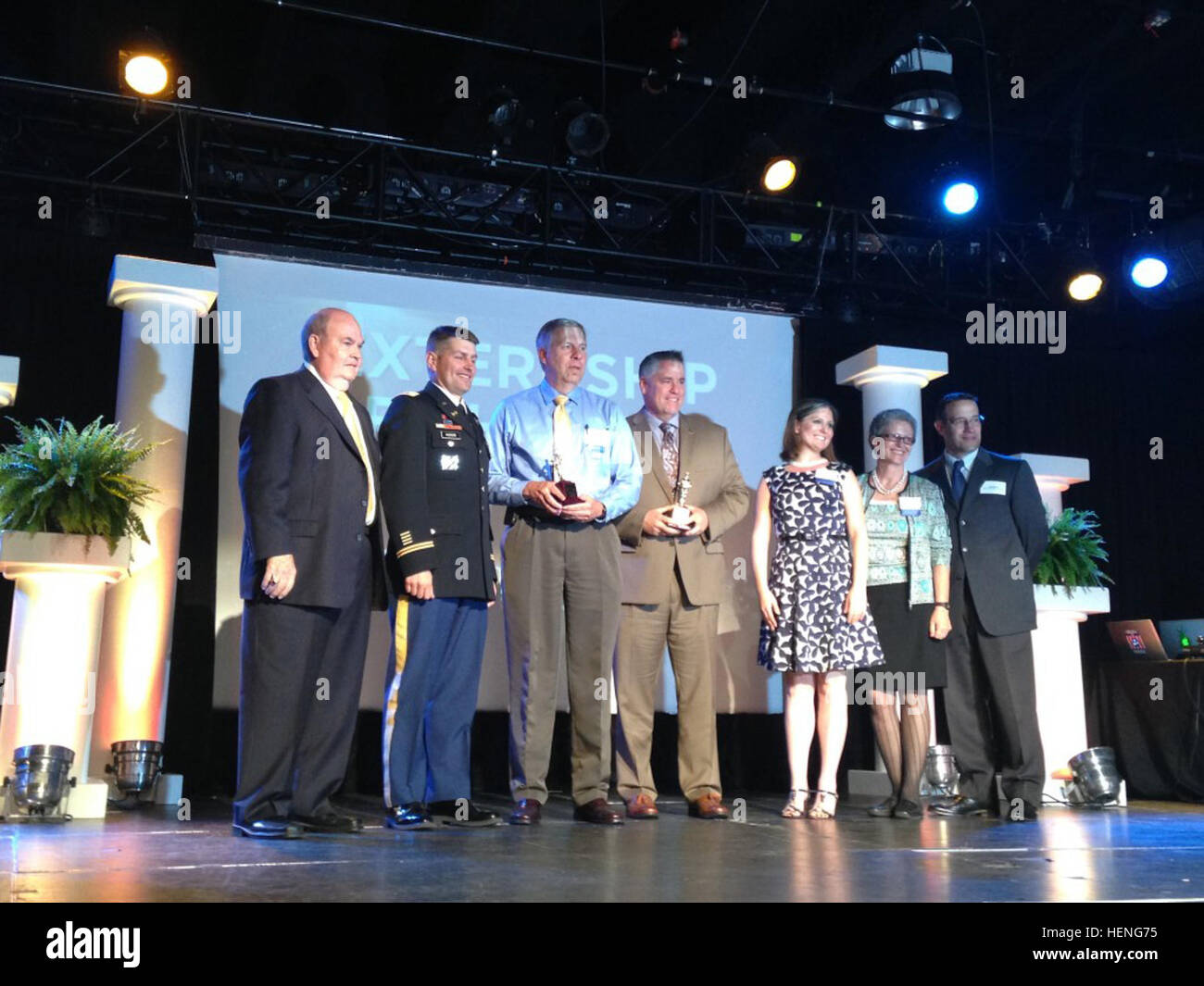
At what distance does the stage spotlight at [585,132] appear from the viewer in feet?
19.9

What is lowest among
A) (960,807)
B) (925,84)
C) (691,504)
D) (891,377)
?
(960,807)

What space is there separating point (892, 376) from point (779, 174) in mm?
1294

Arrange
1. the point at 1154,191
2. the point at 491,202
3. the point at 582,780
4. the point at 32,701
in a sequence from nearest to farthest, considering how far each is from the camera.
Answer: the point at 582,780 < the point at 32,701 < the point at 491,202 < the point at 1154,191

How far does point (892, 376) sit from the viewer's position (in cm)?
629

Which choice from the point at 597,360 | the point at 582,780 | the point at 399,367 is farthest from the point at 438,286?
the point at 582,780

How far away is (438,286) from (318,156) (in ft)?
3.80

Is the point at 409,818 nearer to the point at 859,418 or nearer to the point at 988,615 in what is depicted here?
the point at 988,615

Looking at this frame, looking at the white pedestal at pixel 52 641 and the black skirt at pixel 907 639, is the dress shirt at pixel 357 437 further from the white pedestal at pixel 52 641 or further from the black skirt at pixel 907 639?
the black skirt at pixel 907 639

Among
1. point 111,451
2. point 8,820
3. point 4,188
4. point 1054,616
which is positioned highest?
point 4,188

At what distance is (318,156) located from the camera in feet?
20.8

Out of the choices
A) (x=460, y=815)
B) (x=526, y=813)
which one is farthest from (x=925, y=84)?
(x=460, y=815)

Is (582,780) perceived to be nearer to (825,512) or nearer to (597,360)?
(825,512)

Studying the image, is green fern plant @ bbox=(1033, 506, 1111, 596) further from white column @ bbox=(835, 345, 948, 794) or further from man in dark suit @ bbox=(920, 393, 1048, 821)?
man in dark suit @ bbox=(920, 393, 1048, 821)

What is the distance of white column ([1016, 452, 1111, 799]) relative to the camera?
5496 millimetres
